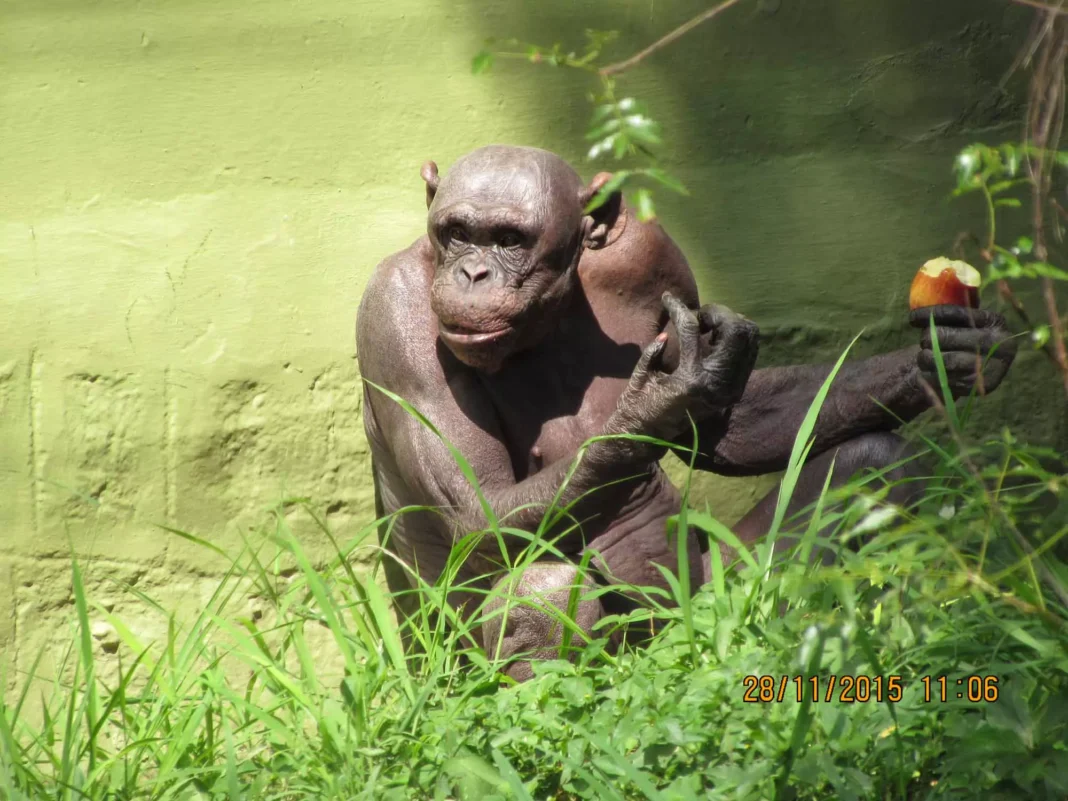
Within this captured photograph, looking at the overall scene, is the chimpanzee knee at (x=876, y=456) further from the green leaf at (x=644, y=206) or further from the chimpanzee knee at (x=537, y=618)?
the green leaf at (x=644, y=206)

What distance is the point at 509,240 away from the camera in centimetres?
303

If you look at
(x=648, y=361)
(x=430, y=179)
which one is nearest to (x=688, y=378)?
(x=648, y=361)

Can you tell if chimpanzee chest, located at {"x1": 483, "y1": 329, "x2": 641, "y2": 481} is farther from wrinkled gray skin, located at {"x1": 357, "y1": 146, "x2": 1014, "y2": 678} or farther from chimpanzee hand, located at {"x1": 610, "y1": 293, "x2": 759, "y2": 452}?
chimpanzee hand, located at {"x1": 610, "y1": 293, "x2": 759, "y2": 452}

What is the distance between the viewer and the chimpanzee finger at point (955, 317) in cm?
313

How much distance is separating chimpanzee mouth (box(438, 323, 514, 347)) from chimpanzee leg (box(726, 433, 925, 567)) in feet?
2.67

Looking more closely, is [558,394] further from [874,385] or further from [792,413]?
[874,385]

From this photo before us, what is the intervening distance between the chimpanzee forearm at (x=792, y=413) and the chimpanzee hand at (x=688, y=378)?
1.38 feet

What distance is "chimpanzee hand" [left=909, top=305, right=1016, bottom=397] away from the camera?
122 inches

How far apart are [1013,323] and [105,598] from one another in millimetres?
2603

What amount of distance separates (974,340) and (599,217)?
2.95 ft

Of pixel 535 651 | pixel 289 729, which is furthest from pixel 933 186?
pixel 289 729
